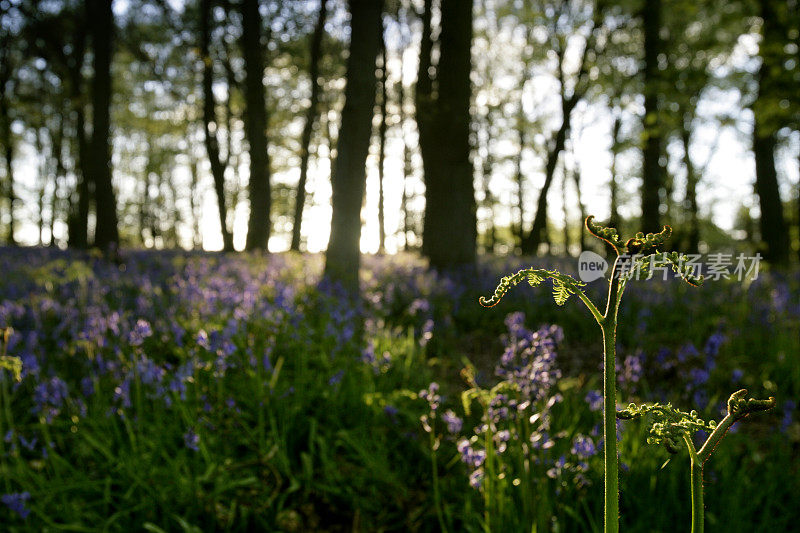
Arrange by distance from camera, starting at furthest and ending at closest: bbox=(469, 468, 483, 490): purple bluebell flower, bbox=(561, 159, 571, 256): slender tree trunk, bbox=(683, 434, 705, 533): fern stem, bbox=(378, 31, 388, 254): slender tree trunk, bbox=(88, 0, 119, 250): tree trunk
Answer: bbox=(561, 159, 571, 256): slender tree trunk, bbox=(378, 31, 388, 254): slender tree trunk, bbox=(88, 0, 119, 250): tree trunk, bbox=(469, 468, 483, 490): purple bluebell flower, bbox=(683, 434, 705, 533): fern stem

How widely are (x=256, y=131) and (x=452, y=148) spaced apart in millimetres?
6343

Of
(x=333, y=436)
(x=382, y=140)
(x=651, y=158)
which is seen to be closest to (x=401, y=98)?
(x=382, y=140)

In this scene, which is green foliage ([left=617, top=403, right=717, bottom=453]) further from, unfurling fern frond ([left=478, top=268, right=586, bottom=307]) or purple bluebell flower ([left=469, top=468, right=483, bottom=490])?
purple bluebell flower ([left=469, top=468, right=483, bottom=490])

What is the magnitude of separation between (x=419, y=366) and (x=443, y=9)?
22.1 ft

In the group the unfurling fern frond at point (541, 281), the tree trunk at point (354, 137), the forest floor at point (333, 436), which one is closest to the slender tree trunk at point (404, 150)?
the tree trunk at point (354, 137)

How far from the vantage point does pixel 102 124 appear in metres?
9.01

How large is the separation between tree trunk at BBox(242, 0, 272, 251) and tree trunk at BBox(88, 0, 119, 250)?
13.9ft

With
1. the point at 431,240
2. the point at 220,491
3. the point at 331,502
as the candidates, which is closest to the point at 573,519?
the point at 331,502

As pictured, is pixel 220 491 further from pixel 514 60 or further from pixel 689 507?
pixel 514 60

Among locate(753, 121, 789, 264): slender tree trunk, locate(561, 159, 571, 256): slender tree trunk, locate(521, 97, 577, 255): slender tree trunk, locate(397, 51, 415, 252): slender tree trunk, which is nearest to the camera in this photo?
locate(753, 121, 789, 264): slender tree trunk

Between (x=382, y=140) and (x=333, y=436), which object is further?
(x=382, y=140)

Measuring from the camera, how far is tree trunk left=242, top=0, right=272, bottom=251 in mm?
12992

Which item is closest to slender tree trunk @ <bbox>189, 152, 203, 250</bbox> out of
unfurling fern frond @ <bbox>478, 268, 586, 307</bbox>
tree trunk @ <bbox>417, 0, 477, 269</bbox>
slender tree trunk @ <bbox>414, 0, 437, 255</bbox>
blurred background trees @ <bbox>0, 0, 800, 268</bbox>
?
blurred background trees @ <bbox>0, 0, 800, 268</bbox>

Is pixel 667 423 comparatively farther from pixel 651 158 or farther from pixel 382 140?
pixel 382 140
